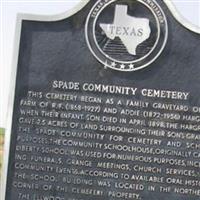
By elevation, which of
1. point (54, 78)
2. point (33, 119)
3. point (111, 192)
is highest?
point (54, 78)

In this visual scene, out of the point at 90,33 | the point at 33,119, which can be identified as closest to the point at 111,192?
the point at 33,119

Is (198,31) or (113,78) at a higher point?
(198,31)

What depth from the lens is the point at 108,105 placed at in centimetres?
525

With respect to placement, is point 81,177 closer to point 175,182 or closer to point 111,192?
point 111,192

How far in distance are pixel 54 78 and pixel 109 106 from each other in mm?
520

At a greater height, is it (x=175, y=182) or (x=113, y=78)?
(x=113, y=78)

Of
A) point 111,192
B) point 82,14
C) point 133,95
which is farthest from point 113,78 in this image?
point 111,192

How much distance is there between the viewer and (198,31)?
17.1 ft

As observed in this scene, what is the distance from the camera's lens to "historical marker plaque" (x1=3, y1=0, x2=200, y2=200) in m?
5.20

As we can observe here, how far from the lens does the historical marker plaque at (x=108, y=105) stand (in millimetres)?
5203

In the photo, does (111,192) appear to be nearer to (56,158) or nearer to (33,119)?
(56,158)

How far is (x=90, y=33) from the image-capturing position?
529cm

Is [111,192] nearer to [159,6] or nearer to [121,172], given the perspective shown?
[121,172]

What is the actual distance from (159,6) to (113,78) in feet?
2.30
